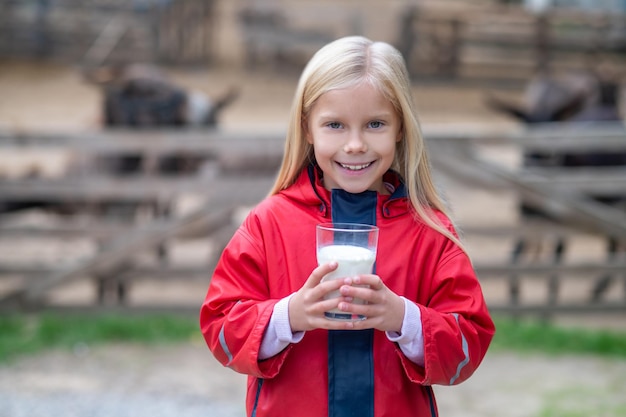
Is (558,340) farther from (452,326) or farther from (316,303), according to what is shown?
(316,303)

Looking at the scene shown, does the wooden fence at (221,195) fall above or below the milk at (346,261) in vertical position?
below

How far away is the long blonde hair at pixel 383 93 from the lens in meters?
1.84

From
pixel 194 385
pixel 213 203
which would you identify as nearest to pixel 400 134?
pixel 194 385

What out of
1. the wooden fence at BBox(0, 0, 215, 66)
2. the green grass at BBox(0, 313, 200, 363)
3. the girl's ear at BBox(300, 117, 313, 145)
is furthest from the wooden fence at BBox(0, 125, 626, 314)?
the wooden fence at BBox(0, 0, 215, 66)

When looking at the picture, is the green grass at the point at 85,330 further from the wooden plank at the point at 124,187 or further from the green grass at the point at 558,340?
the green grass at the point at 558,340

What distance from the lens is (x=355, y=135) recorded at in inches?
71.7

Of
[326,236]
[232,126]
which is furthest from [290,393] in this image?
[232,126]

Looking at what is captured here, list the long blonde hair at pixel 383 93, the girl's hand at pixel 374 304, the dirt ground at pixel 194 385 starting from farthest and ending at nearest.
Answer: the dirt ground at pixel 194 385 < the long blonde hair at pixel 383 93 < the girl's hand at pixel 374 304

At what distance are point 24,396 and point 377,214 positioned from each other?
134 inches

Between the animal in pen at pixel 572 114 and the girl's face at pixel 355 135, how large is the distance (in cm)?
519

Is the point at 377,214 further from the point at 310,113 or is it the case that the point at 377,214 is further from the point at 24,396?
the point at 24,396

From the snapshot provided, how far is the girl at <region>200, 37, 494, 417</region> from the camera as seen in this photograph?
1.75 metres

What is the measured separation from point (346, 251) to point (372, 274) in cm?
8

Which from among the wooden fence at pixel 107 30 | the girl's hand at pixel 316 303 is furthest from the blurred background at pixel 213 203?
the wooden fence at pixel 107 30
